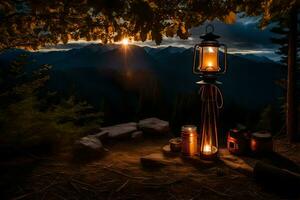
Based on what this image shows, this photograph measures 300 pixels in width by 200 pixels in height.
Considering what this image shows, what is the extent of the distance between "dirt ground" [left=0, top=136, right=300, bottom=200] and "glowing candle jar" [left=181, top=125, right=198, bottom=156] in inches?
13.3

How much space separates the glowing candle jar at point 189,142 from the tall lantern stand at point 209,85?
0.16m

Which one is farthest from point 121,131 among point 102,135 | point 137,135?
point 102,135

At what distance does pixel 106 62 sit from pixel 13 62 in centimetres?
19025

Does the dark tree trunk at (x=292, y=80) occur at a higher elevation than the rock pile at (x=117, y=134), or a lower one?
higher

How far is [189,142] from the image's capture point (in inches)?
219

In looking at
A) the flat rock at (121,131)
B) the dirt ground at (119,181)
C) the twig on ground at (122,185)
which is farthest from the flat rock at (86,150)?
the flat rock at (121,131)

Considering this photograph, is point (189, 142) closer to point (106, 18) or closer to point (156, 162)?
point (156, 162)

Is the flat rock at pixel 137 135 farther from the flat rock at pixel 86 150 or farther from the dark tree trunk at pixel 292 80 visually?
the dark tree trunk at pixel 292 80

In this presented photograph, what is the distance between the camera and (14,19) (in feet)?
14.8

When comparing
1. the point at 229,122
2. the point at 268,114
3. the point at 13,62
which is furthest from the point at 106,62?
the point at 13,62

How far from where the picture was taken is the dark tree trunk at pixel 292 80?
7117mm

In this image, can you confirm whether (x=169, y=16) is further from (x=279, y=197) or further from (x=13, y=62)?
(x=13, y=62)

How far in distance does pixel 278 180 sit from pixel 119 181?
2319mm

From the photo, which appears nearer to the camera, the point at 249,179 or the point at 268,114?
the point at 249,179
